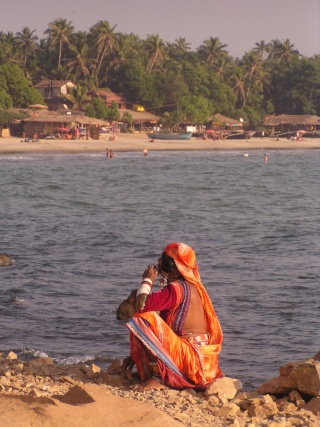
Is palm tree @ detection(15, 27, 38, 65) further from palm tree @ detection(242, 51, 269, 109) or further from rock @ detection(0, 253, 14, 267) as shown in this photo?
rock @ detection(0, 253, 14, 267)

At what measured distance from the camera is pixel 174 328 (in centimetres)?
561

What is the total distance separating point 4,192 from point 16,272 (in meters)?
16.6

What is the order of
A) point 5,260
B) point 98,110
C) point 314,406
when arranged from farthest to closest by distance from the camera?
point 98,110
point 5,260
point 314,406

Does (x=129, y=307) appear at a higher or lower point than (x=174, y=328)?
higher

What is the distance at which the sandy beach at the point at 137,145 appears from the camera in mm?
50156

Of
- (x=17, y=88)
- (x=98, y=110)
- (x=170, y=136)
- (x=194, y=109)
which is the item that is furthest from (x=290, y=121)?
(x=17, y=88)

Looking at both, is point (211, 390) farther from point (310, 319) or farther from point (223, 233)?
point (223, 233)

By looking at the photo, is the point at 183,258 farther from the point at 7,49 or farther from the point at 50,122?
the point at 7,49

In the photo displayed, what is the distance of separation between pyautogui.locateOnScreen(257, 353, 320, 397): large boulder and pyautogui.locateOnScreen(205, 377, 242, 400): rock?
194 mm

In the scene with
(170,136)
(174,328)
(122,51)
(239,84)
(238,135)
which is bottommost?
(174,328)

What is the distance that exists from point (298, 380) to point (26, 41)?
238ft

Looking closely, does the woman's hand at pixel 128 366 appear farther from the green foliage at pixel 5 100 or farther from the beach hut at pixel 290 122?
the beach hut at pixel 290 122

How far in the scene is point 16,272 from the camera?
40.2 ft

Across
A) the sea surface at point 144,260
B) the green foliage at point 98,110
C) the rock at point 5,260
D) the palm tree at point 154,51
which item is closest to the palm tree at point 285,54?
the palm tree at point 154,51
